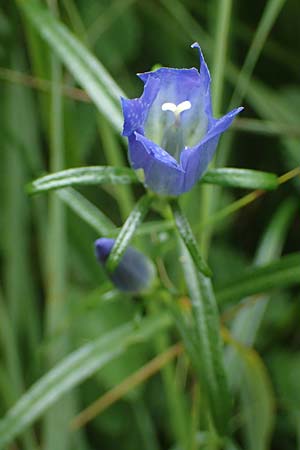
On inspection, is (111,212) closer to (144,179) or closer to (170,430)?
(170,430)

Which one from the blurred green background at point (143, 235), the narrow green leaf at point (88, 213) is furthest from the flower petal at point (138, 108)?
the blurred green background at point (143, 235)

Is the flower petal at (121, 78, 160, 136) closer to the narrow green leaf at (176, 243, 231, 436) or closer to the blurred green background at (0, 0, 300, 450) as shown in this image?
the narrow green leaf at (176, 243, 231, 436)

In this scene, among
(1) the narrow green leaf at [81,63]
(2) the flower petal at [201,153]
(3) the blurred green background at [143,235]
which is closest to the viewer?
(2) the flower petal at [201,153]

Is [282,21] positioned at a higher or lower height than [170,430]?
higher

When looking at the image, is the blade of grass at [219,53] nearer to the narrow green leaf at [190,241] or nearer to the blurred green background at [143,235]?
the blurred green background at [143,235]

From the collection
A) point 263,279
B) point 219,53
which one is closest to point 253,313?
point 263,279

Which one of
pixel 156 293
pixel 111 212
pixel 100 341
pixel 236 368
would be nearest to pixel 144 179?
pixel 156 293

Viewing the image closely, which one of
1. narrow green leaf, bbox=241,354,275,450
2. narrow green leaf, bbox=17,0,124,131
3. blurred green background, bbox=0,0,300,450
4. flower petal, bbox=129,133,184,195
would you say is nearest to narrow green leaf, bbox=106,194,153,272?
flower petal, bbox=129,133,184,195
